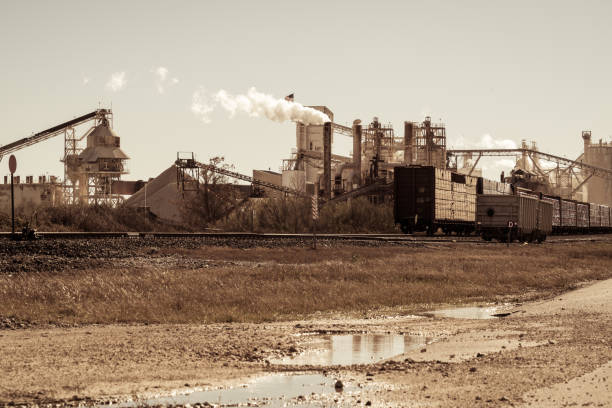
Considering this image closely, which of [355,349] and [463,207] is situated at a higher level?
[463,207]

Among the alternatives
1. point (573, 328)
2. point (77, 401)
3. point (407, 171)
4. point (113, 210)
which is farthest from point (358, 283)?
point (113, 210)

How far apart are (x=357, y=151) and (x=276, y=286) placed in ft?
268

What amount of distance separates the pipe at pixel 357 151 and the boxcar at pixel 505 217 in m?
45.8

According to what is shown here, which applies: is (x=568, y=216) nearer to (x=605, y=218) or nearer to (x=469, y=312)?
(x=605, y=218)

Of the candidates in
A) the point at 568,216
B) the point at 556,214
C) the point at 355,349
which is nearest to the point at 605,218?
the point at 568,216

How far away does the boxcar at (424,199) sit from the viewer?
57.6m


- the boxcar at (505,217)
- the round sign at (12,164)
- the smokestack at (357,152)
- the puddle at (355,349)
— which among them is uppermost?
the smokestack at (357,152)

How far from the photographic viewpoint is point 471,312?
70.7ft

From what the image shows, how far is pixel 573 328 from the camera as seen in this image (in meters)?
16.4

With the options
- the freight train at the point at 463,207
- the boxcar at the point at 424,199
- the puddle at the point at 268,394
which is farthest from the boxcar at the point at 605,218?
the puddle at the point at 268,394

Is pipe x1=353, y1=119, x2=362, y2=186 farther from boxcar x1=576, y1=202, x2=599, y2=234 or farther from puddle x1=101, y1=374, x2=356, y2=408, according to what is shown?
puddle x1=101, y1=374, x2=356, y2=408

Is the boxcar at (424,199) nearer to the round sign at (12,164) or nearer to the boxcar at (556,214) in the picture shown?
the boxcar at (556,214)

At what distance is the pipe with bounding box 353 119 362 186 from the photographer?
10331 cm

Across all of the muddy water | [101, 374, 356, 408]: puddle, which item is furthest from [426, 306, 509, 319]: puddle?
[101, 374, 356, 408]: puddle
